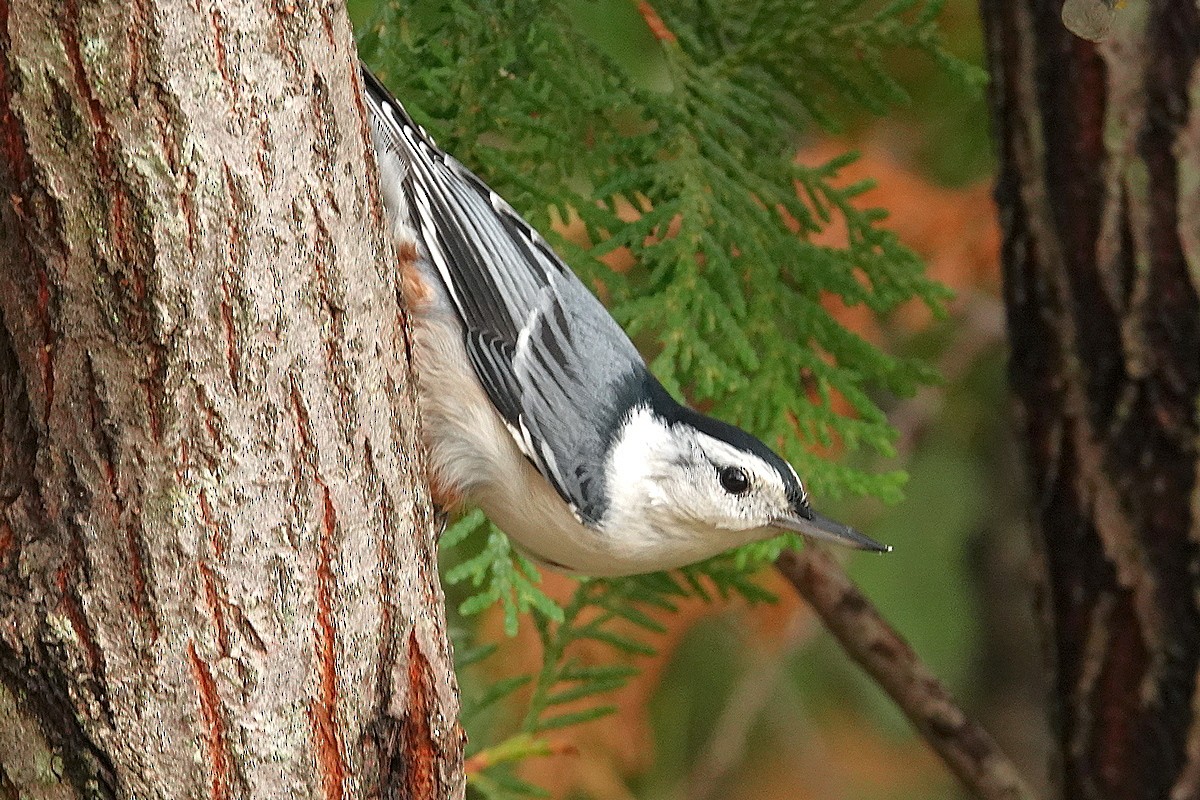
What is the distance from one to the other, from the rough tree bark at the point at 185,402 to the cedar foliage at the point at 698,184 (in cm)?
62

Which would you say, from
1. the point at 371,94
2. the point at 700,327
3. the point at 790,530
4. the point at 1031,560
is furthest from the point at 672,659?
the point at 371,94

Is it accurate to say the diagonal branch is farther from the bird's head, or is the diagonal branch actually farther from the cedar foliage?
the bird's head

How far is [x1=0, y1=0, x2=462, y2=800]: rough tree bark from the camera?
119cm

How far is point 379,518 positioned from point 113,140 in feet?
1.46

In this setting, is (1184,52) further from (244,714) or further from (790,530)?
(244,714)

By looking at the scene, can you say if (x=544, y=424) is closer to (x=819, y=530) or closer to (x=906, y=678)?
(x=819, y=530)

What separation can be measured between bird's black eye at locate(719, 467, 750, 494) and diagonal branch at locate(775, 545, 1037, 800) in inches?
28.5

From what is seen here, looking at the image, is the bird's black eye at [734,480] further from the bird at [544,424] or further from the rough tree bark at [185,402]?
the rough tree bark at [185,402]

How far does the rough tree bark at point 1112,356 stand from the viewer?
2.37 metres

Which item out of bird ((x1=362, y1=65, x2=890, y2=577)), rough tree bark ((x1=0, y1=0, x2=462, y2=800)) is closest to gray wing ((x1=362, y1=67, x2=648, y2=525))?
bird ((x1=362, y1=65, x2=890, y2=577))

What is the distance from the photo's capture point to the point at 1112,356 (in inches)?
95.1

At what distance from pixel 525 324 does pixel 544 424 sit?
0.46 ft

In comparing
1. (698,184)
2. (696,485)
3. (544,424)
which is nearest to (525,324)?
(544,424)

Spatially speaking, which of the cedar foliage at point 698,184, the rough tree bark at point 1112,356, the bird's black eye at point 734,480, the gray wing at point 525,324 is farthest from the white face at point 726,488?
the rough tree bark at point 1112,356
